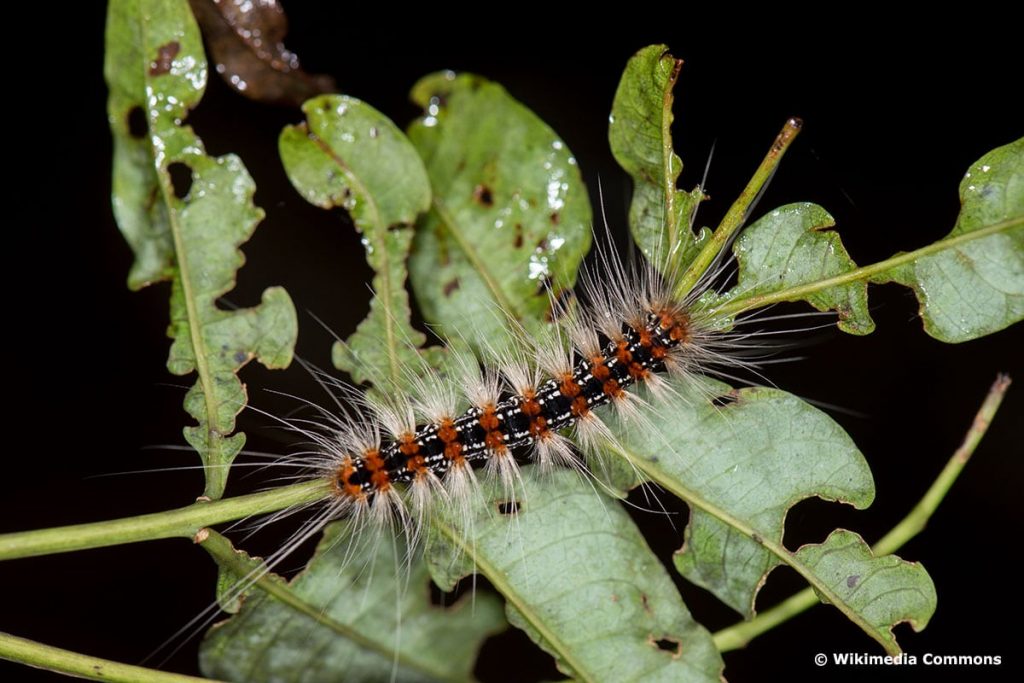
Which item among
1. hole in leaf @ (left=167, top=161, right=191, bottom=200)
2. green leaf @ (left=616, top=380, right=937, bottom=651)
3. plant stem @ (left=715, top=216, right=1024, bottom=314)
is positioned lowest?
green leaf @ (left=616, top=380, right=937, bottom=651)

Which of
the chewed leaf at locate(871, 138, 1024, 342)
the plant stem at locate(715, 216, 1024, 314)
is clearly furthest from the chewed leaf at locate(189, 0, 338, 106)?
the chewed leaf at locate(871, 138, 1024, 342)

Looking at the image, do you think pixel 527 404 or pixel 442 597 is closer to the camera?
pixel 527 404

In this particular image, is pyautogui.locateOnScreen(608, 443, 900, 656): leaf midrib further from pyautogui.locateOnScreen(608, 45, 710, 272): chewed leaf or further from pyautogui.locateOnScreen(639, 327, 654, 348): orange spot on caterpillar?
pyautogui.locateOnScreen(608, 45, 710, 272): chewed leaf

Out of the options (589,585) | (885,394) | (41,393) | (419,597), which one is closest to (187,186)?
(41,393)

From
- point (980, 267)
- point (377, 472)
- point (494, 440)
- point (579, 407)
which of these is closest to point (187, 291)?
point (377, 472)

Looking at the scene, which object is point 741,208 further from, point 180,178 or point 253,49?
point 253,49

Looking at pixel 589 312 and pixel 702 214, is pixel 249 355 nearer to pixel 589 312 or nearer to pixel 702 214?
pixel 589 312

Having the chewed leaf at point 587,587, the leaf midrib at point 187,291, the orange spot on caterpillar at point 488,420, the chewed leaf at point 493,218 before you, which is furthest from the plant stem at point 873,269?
the leaf midrib at point 187,291
